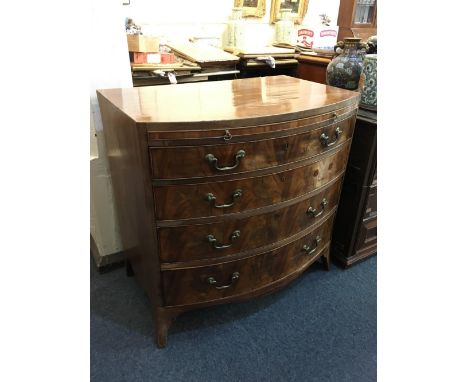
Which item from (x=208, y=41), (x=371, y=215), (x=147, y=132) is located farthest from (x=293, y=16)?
(x=147, y=132)

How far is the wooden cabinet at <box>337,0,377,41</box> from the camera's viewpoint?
6.91 feet

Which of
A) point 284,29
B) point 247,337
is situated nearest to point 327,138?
point 247,337

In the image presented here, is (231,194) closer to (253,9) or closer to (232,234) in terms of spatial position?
(232,234)

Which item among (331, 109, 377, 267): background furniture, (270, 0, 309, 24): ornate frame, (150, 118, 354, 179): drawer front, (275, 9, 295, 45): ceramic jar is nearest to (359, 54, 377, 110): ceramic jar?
(331, 109, 377, 267): background furniture

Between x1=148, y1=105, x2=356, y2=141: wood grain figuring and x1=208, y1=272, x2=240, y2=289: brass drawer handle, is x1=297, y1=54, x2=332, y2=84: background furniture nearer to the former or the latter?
x1=148, y1=105, x2=356, y2=141: wood grain figuring

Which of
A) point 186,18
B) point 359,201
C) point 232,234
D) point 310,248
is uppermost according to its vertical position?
point 186,18

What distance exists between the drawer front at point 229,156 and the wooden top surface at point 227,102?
0.07 meters

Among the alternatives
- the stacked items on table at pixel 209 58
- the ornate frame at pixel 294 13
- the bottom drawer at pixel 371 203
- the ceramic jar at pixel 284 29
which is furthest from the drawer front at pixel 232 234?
the ornate frame at pixel 294 13

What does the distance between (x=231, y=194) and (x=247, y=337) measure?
0.68m

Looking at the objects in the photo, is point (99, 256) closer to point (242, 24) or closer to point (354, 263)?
point (354, 263)

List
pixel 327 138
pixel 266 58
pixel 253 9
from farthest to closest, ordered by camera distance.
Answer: pixel 253 9 → pixel 266 58 → pixel 327 138

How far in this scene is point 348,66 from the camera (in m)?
1.47

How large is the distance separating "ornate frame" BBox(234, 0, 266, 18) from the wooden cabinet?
0.53 meters

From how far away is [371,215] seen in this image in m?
1.69
